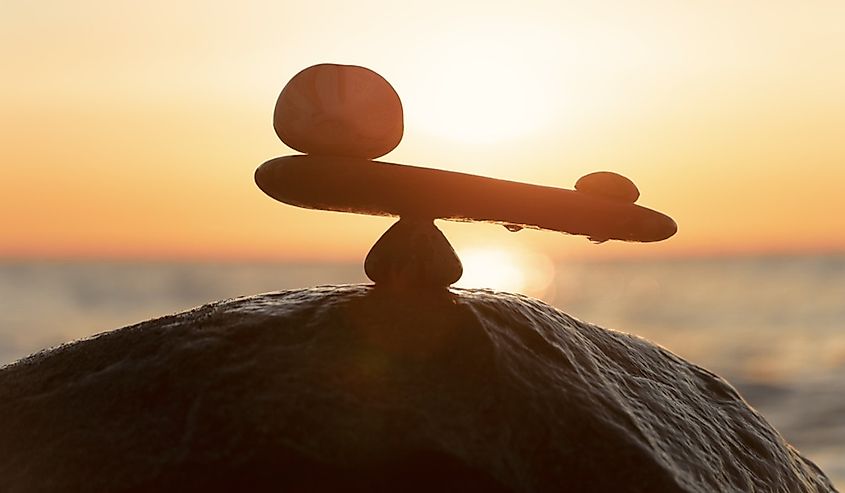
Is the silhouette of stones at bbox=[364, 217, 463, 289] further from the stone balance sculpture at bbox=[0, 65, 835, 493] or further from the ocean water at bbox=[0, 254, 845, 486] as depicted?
the ocean water at bbox=[0, 254, 845, 486]

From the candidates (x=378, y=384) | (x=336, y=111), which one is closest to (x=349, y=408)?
(x=378, y=384)

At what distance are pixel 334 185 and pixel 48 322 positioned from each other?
33.0 metres

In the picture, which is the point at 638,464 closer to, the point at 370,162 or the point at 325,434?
the point at 325,434

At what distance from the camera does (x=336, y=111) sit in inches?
107

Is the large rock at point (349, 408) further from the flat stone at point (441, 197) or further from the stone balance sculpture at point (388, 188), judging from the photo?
the flat stone at point (441, 197)

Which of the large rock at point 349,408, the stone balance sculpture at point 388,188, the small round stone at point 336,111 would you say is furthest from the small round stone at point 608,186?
the small round stone at point 336,111

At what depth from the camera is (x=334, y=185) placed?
271 cm

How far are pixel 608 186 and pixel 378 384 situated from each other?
1.13 metres

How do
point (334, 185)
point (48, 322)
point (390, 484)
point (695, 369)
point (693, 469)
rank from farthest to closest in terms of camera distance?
point (48, 322) → point (695, 369) → point (334, 185) → point (693, 469) → point (390, 484)

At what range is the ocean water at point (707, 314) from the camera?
15.5m

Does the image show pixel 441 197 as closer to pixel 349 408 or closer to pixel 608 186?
pixel 608 186

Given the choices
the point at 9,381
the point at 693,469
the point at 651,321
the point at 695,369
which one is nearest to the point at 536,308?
the point at 693,469

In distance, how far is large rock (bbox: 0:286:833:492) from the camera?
216 centimetres

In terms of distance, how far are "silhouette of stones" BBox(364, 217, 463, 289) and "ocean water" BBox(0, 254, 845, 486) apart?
9.30 m
